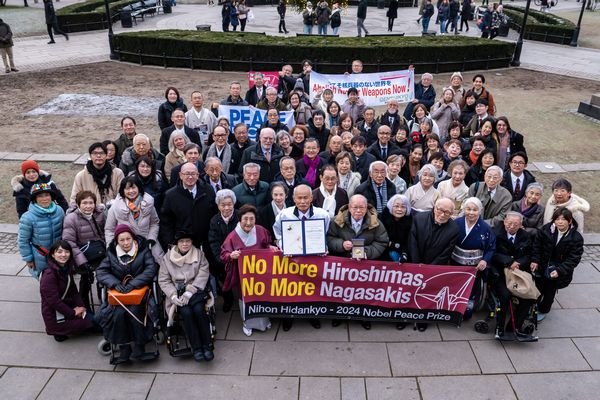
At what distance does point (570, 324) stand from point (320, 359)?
3337 millimetres

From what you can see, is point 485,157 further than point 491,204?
Yes

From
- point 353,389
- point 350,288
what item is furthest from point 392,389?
point 350,288

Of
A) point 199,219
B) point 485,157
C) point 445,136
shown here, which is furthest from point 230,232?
point 445,136

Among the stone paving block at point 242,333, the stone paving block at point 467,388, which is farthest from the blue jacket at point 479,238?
the stone paving block at point 242,333

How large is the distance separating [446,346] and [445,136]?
5.03 m

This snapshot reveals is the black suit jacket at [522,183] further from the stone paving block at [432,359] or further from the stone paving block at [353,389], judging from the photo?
the stone paving block at [353,389]

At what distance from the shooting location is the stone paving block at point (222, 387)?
5203 millimetres

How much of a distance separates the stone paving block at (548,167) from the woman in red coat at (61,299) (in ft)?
31.1

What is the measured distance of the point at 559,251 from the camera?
594 cm

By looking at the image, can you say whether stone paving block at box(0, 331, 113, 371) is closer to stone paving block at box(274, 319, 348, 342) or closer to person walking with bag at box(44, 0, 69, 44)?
stone paving block at box(274, 319, 348, 342)

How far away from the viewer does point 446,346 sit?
5941 mm

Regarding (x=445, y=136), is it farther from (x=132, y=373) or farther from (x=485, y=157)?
(x=132, y=373)

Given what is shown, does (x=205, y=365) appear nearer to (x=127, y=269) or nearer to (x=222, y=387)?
(x=222, y=387)

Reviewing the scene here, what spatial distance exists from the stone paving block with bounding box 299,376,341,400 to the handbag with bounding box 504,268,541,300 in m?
2.36
